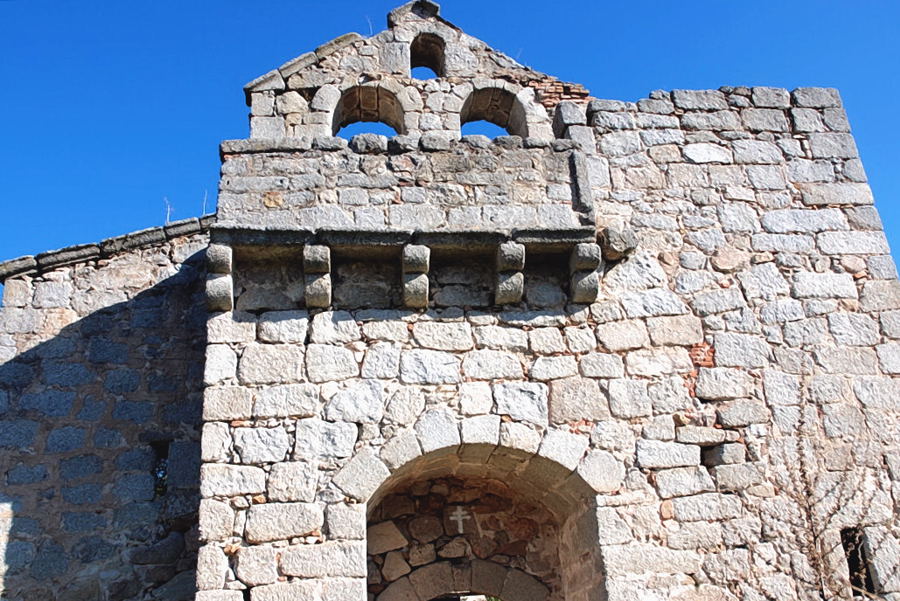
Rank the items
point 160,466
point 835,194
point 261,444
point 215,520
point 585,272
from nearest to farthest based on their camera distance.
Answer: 1. point 215,520
2. point 261,444
3. point 585,272
4. point 835,194
5. point 160,466

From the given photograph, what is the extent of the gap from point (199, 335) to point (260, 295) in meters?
1.53

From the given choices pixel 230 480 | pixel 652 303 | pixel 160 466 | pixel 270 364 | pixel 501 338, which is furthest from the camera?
pixel 160 466

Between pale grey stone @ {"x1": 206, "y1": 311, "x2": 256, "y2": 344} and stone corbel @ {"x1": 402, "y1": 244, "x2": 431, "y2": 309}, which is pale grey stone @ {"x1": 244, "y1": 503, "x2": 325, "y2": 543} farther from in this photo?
stone corbel @ {"x1": 402, "y1": 244, "x2": 431, "y2": 309}

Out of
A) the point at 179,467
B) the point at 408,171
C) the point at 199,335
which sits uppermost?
the point at 408,171

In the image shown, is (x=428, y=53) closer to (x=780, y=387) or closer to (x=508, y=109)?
(x=508, y=109)

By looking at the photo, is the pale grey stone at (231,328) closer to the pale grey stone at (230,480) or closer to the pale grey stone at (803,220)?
the pale grey stone at (230,480)

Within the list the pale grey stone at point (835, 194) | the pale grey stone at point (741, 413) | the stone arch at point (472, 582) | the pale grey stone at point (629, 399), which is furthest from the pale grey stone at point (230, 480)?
the pale grey stone at point (835, 194)

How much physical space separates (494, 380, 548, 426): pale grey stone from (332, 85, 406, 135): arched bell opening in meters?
2.43

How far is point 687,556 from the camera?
15.8 feet

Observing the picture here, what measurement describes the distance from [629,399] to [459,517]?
5.68ft

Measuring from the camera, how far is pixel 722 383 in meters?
5.29

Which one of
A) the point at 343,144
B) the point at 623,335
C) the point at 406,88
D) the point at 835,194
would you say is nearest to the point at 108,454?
the point at 343,144

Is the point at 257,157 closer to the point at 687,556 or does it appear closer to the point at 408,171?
the point at 408,171

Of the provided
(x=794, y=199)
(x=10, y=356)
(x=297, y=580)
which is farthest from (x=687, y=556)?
(x=10, y=356)
